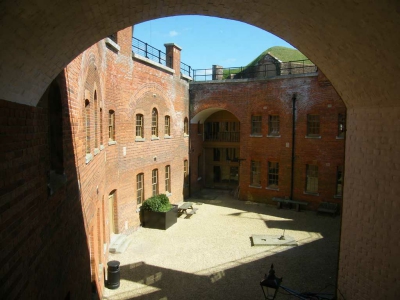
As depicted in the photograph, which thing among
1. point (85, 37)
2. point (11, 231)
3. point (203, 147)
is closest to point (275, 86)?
point (203, 147)

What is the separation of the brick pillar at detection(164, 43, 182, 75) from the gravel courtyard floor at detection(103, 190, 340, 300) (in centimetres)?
925

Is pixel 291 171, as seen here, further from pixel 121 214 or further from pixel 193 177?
pixel 121 214

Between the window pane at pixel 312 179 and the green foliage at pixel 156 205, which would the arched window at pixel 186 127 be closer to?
the green foliage at pixel 156 205

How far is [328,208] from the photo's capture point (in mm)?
17797

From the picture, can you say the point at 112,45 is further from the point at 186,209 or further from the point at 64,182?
the point at 186,209

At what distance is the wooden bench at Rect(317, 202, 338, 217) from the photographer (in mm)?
17516

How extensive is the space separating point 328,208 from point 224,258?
28.2 ft

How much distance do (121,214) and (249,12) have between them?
11386 millimetres

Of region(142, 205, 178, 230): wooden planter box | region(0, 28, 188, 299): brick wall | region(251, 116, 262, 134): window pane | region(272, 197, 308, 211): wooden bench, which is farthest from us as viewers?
region(251, 116, 262, 134): window pane

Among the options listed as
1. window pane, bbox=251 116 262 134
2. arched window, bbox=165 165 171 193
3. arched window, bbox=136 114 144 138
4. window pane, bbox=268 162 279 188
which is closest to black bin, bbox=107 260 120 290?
arched window, bbox=136 114 144 138

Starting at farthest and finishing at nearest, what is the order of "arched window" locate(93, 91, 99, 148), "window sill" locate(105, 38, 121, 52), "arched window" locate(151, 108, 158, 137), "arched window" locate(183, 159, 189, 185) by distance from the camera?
"arched window" locate(183, 159, 189, 185) → "arched window" locate(151, 108, 158, 137) → "window sill" locate(105, 38, 121, 52) → "arched window" locate(93, 91, 99, 148)

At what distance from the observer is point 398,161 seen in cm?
476

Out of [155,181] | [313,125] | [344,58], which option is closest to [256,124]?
[313,125]

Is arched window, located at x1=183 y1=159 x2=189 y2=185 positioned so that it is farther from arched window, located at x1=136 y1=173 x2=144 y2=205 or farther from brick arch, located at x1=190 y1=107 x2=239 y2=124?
arched window, located at x1=136 y1=173 x2=144 y2=205
